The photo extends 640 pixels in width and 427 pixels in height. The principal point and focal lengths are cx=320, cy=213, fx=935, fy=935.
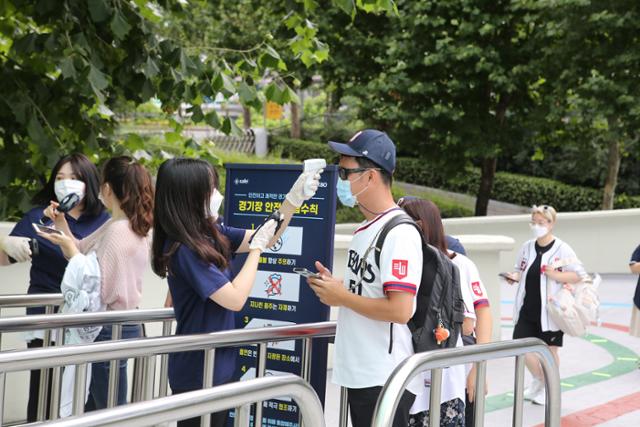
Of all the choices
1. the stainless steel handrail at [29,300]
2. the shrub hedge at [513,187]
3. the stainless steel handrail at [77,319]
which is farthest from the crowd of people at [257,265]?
the shrub hedge at [513,187]

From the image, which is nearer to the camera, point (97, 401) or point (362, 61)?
point (97, 401)

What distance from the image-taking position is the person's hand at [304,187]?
4277 millimetres

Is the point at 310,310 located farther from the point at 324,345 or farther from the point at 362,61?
the point at 362,61

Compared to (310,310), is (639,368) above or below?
below

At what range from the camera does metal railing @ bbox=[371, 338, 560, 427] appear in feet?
10.8

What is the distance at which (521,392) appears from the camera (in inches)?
165

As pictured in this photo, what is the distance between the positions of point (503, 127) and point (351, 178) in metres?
20.6

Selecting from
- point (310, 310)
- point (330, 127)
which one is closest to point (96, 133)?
point (310, 310)

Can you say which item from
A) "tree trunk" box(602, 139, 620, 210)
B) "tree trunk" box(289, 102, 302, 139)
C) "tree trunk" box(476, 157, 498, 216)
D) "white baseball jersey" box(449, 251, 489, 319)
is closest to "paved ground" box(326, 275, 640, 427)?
"white baseball jersey" box(449, 251, 489, 319)

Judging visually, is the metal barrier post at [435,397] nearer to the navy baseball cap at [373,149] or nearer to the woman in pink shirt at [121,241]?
the navy baseball cap at [373,149]

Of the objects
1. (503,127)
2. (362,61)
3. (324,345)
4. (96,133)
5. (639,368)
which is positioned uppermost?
(362,61)

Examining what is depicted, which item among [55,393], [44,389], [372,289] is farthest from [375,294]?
[44,389]

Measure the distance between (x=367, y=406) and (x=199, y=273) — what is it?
879 millimetres

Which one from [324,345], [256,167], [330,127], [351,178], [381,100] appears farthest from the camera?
[330,127]
